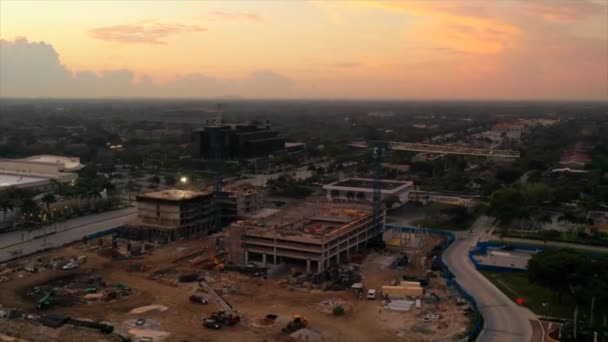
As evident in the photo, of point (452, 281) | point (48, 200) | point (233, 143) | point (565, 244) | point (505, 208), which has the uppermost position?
point (233, 143)

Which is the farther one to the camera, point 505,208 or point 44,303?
point 505,208

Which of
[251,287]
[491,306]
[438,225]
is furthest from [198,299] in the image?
[438,225]

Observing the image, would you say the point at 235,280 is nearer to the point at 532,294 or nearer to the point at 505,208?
the point at 532,294

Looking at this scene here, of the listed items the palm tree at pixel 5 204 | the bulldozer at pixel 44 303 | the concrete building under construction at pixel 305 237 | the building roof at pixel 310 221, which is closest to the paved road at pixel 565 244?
the concrete building under construction at pixel 305 237

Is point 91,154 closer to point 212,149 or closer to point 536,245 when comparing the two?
point 212,149

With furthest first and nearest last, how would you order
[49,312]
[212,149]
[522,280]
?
[212,149] → [522,280] → [49,312]

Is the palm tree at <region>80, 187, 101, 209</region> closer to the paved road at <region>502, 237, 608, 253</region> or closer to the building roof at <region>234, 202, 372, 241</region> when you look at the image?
the building roof at <region>234, 202, 372, 241</region>

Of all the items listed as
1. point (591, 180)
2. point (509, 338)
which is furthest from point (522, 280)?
point (591, 180)

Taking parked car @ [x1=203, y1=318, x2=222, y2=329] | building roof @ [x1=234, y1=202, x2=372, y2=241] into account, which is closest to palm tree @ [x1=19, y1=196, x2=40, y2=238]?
building roof @ [x1=234, y1=202, x2=372, y2=241]
